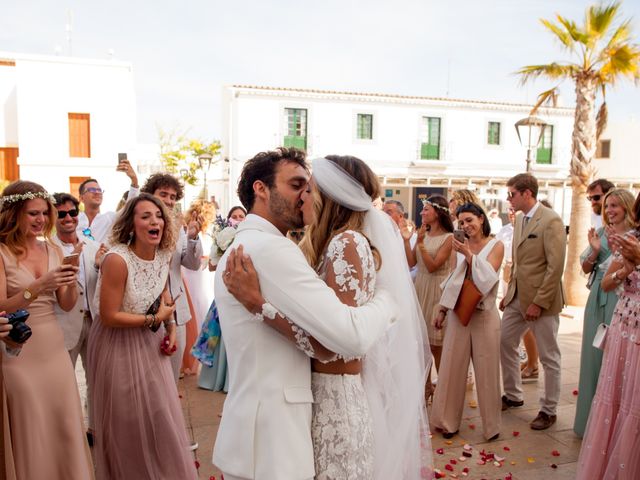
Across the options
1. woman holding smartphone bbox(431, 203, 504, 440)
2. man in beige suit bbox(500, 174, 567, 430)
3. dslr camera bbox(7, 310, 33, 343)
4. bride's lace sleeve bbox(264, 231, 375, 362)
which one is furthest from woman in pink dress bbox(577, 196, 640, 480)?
dslr camera bbox(7, 310, 33, 343)

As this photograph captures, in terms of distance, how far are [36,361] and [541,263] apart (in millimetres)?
4353

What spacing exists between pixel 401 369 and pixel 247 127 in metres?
26.0

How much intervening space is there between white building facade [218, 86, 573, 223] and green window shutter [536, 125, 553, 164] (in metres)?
0.06

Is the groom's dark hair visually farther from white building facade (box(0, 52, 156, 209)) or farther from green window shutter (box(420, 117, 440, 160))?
green window shutter (box(420, 117, 440, 160))

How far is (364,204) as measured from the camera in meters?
2.30

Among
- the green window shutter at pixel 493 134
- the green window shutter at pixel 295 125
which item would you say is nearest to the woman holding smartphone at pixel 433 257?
the green window shutter at pixel 295 125

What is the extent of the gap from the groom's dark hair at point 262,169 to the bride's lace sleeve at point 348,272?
0.38 meters

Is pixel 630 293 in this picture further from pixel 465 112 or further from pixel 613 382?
pixel 465 112

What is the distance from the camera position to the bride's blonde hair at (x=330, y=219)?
2.29 metres

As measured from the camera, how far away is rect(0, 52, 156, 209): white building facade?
22.8 m

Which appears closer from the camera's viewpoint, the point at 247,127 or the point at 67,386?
the point at 67,386

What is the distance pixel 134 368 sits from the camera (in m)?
3.56

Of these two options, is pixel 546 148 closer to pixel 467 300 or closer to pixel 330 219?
pixel 467 300

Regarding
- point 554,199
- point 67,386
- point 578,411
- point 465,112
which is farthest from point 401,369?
point 554,199
